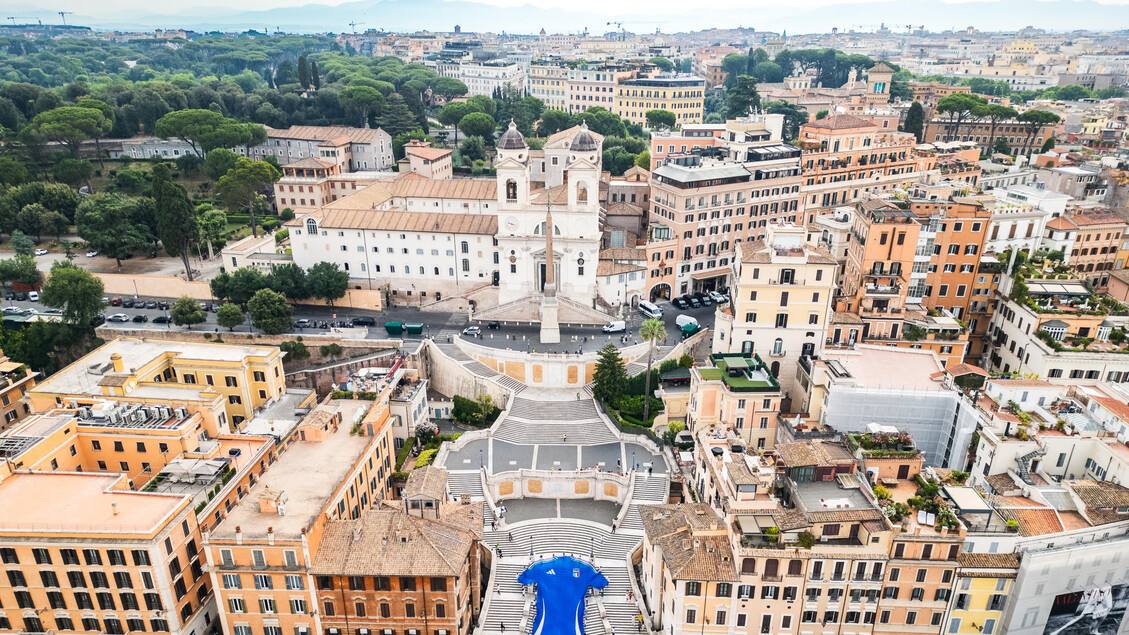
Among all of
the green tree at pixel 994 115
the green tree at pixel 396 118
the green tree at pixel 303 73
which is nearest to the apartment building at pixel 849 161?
the green tree at pixel 994 115

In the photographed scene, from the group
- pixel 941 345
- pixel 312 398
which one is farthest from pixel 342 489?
pixel 941 345

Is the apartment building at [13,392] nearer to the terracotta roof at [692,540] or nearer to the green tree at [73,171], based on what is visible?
the green tree at [73,171]

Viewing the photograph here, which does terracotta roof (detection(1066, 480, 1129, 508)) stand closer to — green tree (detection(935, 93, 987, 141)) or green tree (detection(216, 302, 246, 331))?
green tree (detection(216, 302, 246, 331))

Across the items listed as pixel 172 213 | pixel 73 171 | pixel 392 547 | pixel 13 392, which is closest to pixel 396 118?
pixel 73 171

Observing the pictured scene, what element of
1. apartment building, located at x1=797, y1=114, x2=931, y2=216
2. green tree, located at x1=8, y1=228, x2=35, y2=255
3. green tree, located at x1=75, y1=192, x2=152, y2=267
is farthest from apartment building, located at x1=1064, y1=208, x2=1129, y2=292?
green tree, located at x1=8, y1=228, x2=35, y2=255

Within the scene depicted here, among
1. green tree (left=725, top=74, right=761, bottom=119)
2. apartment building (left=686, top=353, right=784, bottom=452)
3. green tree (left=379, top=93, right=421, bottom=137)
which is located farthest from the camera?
→ green tree (left=725, top=74, right=761, bottom=119)

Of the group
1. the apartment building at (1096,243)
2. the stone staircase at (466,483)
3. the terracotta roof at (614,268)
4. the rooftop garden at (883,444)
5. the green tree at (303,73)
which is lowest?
the stone staircase at (466,483)

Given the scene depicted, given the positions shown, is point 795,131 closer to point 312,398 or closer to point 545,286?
point 545,286
